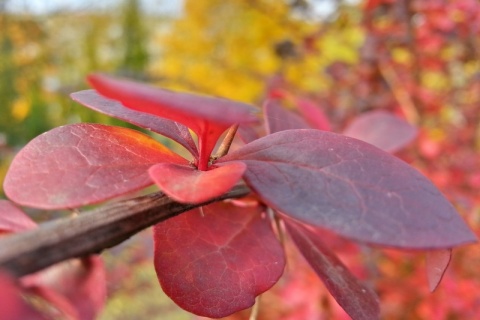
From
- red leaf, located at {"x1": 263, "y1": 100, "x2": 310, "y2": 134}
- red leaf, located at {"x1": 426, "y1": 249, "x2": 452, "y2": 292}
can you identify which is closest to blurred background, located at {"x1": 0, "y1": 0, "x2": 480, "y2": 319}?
red leaf, located at {"x1": 263, "y1": 100, "x2": 310, "y2": 134}

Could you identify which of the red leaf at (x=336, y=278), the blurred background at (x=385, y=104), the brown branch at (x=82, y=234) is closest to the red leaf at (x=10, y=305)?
the brown branch at (x=82, y=234)

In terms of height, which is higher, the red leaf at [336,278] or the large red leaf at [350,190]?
the large red leaf at [350,190]

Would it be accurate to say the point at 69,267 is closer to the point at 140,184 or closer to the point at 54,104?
the point at 140,184

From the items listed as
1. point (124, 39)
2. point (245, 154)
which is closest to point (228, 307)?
point (245, 154)

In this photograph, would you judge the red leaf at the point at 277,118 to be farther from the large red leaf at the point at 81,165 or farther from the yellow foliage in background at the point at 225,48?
the yellow foliage in background at the point at 225,48

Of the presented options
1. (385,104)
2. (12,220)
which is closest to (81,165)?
(12,220)

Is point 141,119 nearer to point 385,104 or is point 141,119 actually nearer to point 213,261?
point 213,261

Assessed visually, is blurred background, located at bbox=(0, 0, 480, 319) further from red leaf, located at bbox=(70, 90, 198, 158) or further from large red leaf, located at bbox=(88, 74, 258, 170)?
large red leaf, located at bbox=(88, 74, 258, 170)
